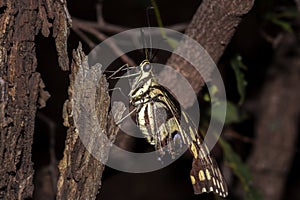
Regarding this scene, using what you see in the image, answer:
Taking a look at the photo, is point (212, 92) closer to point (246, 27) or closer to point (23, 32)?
point (23, 32)

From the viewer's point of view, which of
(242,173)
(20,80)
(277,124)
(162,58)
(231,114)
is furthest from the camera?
(277,124)

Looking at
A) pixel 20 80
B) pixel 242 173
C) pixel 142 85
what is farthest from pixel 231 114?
pixel 20 80

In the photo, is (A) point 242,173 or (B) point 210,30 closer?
(B) point 210,30

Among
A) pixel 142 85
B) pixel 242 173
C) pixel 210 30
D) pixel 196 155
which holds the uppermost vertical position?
pixel 210 30

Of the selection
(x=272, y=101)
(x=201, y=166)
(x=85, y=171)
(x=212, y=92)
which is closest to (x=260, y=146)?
(x=272, y=101)

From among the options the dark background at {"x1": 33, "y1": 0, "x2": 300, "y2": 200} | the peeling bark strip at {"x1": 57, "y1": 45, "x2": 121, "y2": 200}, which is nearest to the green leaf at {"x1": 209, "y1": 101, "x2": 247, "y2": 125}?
the dark background at {"x1": 33, "y1": 0, "x2": 300, "y2": 200}

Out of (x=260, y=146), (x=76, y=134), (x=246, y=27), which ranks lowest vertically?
(x=260, y=146)

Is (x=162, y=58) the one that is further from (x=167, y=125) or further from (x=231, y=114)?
(x=167, y=125)
